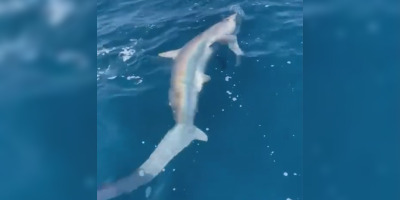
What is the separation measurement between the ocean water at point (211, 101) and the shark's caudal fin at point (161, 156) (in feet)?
0.07

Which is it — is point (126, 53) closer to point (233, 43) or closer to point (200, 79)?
point (200, 79)

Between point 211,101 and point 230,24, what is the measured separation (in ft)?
1.02

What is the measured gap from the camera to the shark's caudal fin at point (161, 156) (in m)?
1.85

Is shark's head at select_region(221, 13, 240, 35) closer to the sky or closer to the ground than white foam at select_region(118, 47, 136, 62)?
closer to the sky

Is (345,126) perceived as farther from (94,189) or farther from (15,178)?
Result: (15,178)

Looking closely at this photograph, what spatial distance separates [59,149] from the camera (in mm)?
1675

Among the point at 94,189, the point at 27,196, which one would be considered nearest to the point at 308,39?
the point at 94,189

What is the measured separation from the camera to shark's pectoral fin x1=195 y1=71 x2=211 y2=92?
2004mm

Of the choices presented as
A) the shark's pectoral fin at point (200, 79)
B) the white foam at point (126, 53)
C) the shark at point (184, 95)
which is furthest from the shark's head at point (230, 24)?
the white foam at point (126, 53)

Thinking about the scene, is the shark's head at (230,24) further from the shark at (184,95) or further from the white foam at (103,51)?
the white foam at (103,51)

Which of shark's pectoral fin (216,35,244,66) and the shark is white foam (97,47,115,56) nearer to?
the shark

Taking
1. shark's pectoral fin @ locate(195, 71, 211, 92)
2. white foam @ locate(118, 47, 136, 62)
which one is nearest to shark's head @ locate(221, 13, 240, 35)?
shark's pectoral fin @ locate(195, 71, 211, 92)

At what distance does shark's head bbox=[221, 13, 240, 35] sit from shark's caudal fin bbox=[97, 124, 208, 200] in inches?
15.7

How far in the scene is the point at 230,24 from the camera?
77.2 inches
